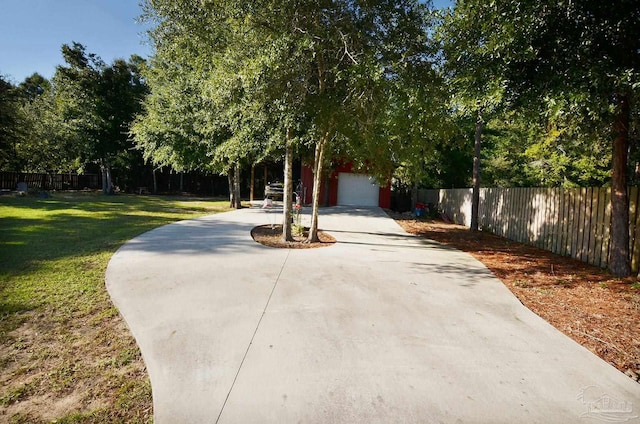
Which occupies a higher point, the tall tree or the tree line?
the tall tree

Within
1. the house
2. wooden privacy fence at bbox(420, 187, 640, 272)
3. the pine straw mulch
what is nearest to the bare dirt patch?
the pine straw mulch

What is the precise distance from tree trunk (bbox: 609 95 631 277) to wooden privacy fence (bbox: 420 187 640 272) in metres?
0.22

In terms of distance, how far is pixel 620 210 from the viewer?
18.5 feet

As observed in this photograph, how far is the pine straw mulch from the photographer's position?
323 centimetres

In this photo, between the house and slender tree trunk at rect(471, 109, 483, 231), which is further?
the house

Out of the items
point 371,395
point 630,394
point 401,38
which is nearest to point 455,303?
point 630,394

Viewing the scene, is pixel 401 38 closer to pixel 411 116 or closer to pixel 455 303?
pixel 411 116

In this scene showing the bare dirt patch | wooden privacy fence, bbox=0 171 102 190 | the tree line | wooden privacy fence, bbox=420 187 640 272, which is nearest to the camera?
the tree line

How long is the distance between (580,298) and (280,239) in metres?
5.83

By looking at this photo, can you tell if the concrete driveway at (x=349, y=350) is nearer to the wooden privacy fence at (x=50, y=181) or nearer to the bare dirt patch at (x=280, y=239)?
the bare dirt patch at (x=280, y=239)

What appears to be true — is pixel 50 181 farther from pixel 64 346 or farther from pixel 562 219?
pixel 562 219

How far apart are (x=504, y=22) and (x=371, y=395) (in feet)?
15.8

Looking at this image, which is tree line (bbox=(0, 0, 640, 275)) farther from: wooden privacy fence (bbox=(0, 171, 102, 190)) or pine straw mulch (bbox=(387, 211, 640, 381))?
wooden privacy fence (bbox=(0, 171, 102, 190))

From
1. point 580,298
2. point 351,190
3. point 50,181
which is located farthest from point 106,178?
point 580,298
